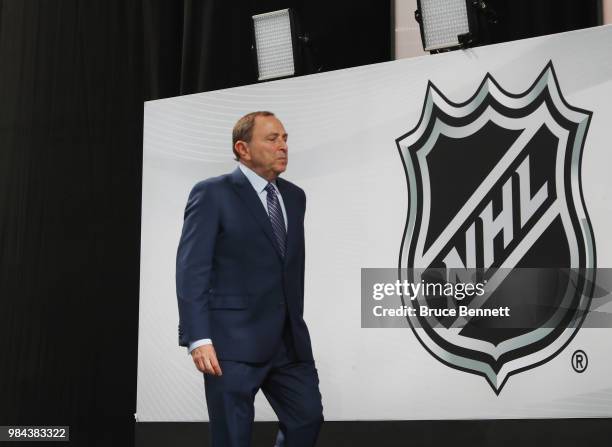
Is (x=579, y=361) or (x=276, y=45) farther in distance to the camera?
(x=276, y=45)

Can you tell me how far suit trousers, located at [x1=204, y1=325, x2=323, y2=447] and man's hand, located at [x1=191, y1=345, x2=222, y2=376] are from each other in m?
0.06

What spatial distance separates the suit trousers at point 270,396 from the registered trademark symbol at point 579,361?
2.79 ft

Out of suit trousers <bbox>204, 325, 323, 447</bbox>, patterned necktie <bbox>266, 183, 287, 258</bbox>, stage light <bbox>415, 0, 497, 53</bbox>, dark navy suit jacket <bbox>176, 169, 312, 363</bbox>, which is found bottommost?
suit trousers <bbox>204, 325, 323, 447</bbox>

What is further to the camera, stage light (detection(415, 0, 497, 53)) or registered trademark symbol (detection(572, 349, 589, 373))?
stage light (detection(415, 0, 497, 53))

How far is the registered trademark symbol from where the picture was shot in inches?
107

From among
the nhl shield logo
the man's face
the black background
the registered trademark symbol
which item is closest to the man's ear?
the man's face

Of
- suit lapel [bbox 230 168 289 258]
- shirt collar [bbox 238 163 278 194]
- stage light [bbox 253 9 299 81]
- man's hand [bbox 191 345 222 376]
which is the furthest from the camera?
stage light [bbox 253 9 299 81]

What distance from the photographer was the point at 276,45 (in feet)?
11.6

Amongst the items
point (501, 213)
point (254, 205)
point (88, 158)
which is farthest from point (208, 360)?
point (88, 158)

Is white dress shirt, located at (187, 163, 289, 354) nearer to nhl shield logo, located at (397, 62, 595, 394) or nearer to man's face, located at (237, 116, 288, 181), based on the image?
man's face, located at (237, 116, 288, 181)

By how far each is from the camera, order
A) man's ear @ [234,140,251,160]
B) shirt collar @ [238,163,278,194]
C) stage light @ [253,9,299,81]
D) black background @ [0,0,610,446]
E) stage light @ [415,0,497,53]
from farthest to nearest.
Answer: black background @ [0,0,610,446] → stage light @ [253,9,299,81] → stage light @ [415,0,497,53] → man's ear @ [234,140,251,160] → shirt collar @ [238,163,278,194]

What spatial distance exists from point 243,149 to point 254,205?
307 millimetres

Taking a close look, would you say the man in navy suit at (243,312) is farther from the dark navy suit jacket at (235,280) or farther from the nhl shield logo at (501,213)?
the nhl shield logo at (501,213)

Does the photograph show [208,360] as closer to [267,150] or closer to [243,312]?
[243,312]
